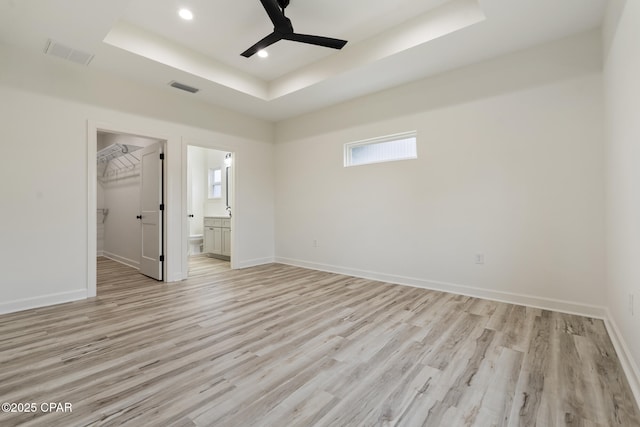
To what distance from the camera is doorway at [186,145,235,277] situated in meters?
6.24

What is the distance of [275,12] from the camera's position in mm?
2447

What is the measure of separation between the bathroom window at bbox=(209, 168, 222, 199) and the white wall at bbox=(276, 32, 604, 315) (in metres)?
3.59

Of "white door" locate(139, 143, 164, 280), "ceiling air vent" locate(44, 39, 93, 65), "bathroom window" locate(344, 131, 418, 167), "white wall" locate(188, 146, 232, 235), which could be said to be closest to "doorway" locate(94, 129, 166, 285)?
"white door" locate(139, 143, 164, 280)

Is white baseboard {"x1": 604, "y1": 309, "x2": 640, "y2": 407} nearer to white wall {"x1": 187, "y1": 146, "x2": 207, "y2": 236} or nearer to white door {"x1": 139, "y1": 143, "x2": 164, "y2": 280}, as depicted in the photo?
white door {"x1": 139, "y1": 143, "x2": 164, "y2": 280}

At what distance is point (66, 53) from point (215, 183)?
14.5 feet

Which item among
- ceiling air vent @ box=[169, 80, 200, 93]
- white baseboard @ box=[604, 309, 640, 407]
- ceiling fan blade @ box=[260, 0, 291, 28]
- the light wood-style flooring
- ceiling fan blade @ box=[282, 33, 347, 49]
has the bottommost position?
the light wood-style flooring

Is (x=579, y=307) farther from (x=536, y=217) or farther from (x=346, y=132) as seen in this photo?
(x=346, y=132)

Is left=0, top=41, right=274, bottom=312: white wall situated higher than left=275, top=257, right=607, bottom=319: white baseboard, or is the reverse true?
left=0, top=41, right=274, bottom=312: white wall

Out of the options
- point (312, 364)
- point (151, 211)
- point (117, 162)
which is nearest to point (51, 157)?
point (151, 211)

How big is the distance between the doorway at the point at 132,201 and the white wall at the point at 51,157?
38 centimetres

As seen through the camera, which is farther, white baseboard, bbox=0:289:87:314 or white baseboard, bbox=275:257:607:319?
white baseboard, bbox=0:289:87:314

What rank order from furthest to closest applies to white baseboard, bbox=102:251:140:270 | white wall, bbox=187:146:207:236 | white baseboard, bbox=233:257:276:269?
white wall, bbox=187:146:207:236, white baseboard, bbox=102:251:140:270, white baseboard, bbox=233:257:276:269

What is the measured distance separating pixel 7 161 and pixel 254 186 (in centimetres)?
317

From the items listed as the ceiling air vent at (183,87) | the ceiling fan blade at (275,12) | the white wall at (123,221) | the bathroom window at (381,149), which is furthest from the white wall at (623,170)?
the white wall at (123,221)
